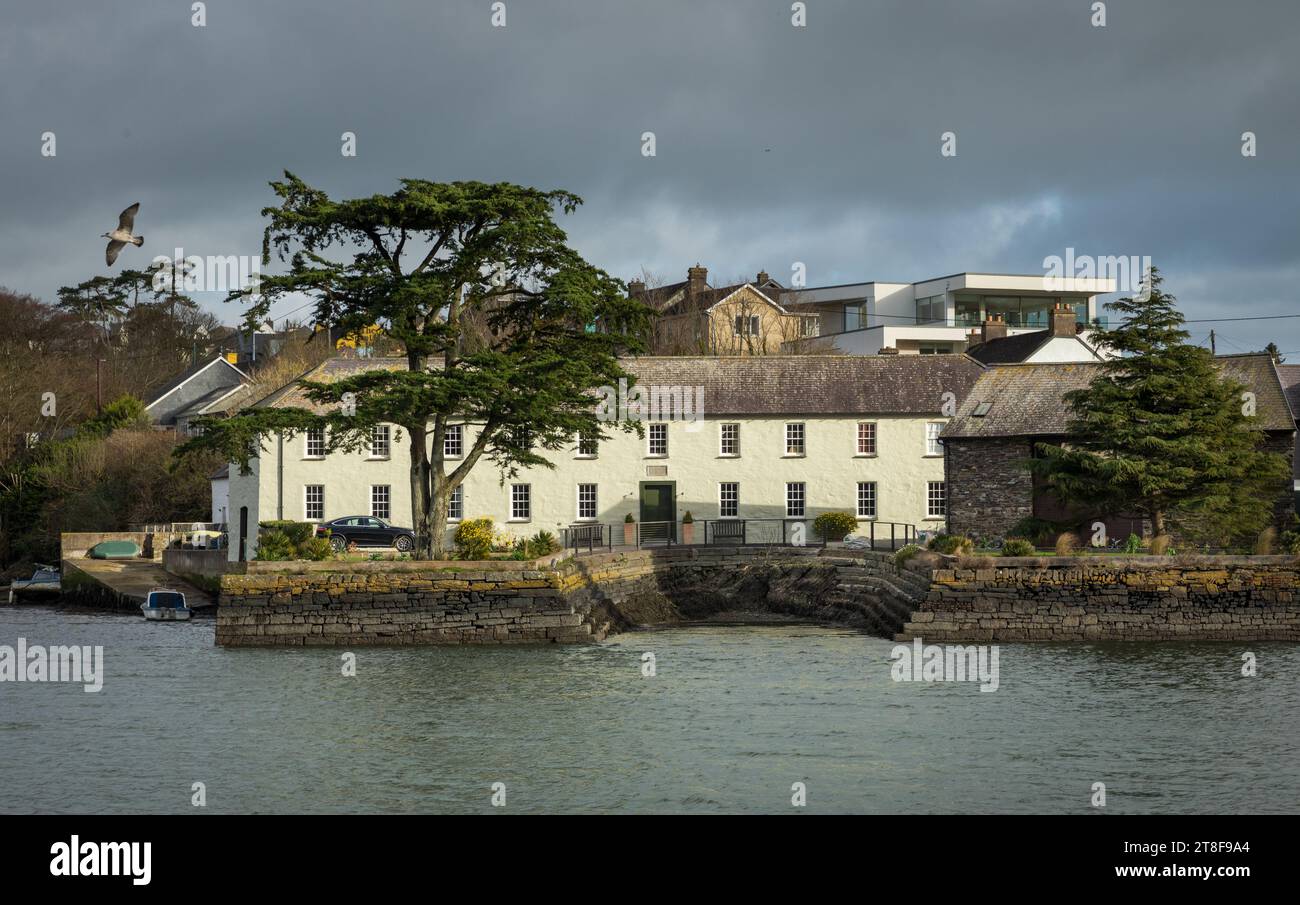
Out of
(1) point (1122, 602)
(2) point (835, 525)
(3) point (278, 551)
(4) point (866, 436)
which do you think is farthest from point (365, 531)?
(1) point (1122, 602)

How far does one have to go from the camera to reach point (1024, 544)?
35.8 metres

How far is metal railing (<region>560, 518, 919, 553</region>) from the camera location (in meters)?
50.8

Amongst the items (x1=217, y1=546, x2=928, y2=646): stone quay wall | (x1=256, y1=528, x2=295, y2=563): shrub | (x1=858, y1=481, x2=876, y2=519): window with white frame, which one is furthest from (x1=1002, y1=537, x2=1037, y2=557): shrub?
(x1=858, y1=481, x2=876, y2=519): window with white frame

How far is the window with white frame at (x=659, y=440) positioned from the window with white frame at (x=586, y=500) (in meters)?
2.64

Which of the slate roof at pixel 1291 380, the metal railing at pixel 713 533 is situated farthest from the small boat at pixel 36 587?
the slate roof at pixel 1291 380

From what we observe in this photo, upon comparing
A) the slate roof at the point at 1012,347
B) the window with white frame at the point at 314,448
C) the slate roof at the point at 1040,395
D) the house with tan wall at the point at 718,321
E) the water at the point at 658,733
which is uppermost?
the house with tan wall at the point at 718,321

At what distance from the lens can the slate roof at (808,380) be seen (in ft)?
178

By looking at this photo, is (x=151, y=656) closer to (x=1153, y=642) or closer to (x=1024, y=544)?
(x=1024, y=544)

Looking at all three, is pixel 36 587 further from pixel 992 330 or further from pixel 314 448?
pixel 992 330

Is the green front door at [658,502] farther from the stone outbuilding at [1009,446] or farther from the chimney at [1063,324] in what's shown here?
the chimney at [1063,324]

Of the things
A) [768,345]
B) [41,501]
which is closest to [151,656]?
[41,501]

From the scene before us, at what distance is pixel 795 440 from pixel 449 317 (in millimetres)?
18934

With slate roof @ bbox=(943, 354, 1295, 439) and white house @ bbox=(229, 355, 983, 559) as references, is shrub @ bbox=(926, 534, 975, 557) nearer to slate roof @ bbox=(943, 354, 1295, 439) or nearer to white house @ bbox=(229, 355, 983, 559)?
slate roof @ bbox=(943, 354, 1295, 439)

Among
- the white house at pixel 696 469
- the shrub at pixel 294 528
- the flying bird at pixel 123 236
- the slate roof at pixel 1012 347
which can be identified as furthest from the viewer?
the slate roof at pixel 1012 347
